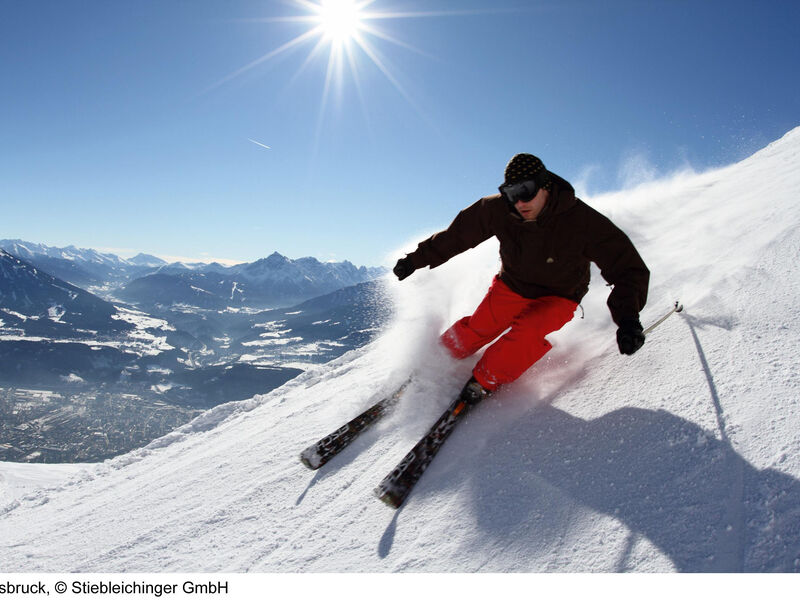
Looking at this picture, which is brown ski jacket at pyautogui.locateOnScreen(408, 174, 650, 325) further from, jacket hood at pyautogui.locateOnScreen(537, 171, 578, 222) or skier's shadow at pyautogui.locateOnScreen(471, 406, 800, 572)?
skier's shadow at pyautogui.locateOnScreen(471, 406, 800, 572)

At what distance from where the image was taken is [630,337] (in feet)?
10.8

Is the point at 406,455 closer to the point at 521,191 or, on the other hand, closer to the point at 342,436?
the point at 342,436

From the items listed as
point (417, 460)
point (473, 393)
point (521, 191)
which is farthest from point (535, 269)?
point (417, 460)

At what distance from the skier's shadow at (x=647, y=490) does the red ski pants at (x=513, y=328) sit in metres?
0.63

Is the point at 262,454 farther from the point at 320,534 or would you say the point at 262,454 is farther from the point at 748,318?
the point at 748,318

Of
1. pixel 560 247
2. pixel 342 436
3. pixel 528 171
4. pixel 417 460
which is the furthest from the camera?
pixel 342 436

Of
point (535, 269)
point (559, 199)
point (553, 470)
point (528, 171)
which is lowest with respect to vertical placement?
point (553, 470)

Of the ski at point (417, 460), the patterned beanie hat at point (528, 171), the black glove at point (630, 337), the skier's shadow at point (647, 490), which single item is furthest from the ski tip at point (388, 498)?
the patterned beanie hat at point (528, 171)

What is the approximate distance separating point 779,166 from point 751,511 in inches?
372

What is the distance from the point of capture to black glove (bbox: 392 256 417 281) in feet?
16.4

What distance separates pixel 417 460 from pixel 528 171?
274 cm

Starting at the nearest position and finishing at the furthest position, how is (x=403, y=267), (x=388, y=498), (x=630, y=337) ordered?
(x=388, y=498) → (x=630, y=337) → (x=403, y=267)

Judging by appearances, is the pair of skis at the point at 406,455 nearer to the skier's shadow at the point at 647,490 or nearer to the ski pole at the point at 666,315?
the skier's shadow at the point at 647,490

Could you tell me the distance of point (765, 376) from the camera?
2.90m
